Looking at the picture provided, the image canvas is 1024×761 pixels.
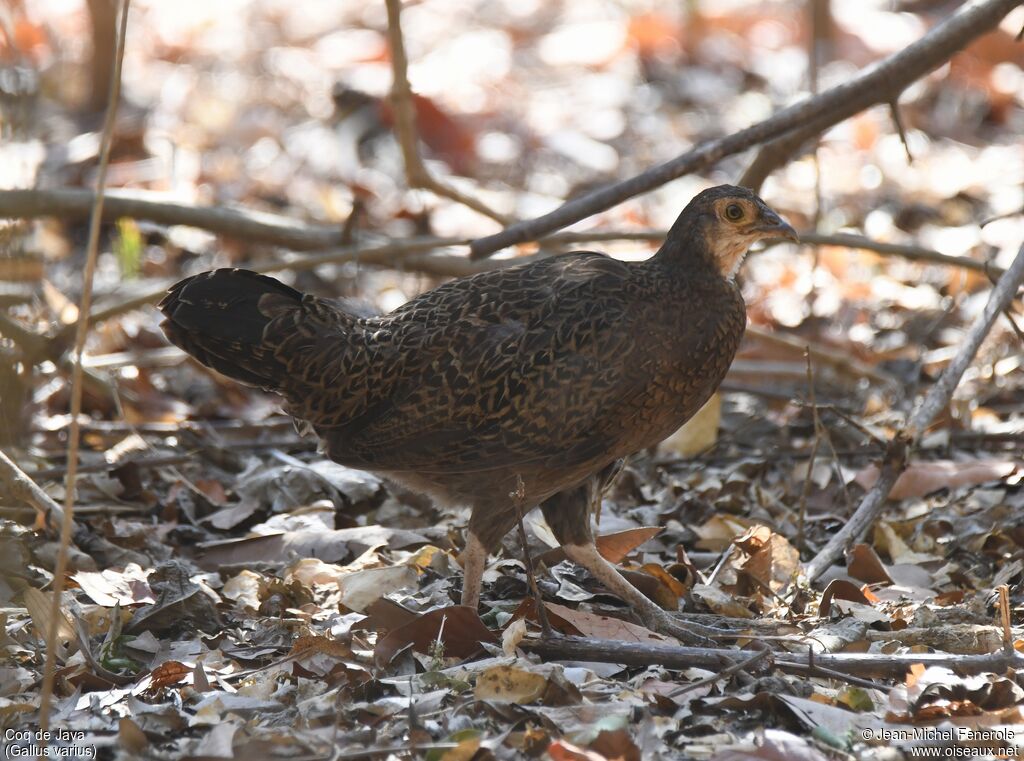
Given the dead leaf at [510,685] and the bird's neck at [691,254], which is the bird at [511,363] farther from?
the dead leaf at [510,685]

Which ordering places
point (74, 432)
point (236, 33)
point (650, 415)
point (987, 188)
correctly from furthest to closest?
point (236, 33)
point (987, 188)
point (650, 415)
point (74, 432)

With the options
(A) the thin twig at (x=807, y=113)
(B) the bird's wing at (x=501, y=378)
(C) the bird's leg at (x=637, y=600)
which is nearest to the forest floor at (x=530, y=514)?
(C) the bird's leg at (x=637, y=600)

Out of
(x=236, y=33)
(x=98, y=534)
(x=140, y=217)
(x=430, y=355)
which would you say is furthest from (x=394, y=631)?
(x=236, y=33)

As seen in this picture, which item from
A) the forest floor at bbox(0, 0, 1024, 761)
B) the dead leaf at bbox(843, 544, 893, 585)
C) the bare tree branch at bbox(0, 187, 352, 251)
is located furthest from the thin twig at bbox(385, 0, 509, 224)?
the dead leaf at bbox(843, 544, 893, 585)

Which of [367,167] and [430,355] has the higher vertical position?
[367,167]

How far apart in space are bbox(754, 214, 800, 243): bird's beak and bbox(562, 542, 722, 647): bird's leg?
49.4 inches

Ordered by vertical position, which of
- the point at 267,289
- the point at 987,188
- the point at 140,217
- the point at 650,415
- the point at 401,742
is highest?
the point at 987,188

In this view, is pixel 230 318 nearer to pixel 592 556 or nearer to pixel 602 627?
pixel 592 556

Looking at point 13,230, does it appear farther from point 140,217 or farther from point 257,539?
point 140,217

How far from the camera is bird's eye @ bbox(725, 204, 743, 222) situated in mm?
4461

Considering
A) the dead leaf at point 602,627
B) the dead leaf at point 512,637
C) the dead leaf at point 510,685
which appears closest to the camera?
the dead leaf at point 510,685

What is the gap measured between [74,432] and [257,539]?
7.02 feet

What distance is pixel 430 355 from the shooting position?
14.2 feet

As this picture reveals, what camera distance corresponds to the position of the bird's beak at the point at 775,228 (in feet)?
14.5
